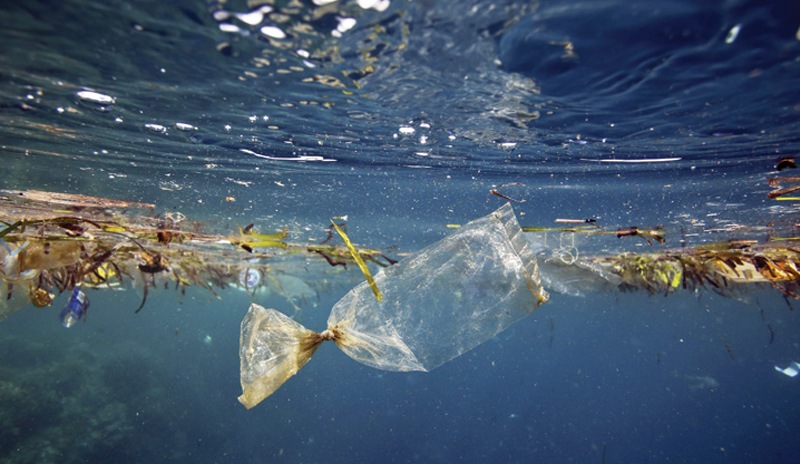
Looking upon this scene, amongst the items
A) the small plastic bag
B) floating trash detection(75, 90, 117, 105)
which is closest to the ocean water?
floating trash detection(75, 90, 117, 105)

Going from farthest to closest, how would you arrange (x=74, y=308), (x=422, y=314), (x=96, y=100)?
1. (x=74, y=308)
2. (x=96, y=100)
3. (x=422, y=314)

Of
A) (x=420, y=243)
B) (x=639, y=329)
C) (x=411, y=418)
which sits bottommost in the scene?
(x=639, y=329)

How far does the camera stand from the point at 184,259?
1560 centimetres

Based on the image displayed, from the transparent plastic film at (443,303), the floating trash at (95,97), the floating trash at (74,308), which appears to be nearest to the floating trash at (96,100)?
the floating trash at (95,97)

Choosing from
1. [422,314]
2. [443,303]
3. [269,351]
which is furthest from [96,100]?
[443,303]

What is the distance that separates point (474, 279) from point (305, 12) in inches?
147

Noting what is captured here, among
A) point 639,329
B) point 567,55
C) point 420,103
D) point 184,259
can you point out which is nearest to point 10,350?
point 184,259

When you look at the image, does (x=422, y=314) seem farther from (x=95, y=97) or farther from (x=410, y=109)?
(x=95, y=97)

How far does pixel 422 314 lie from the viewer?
3.84 m

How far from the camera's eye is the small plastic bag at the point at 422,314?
3762 millimetres

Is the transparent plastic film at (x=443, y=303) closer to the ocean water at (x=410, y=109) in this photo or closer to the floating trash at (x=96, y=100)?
the ocean water at (x=410, y=109)

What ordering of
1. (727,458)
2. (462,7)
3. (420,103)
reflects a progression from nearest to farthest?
(462,7)
(420,103)
(727,458)

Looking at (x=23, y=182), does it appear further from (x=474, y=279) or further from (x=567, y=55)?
(x=567, y=55)

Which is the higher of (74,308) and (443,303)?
(443,303)
